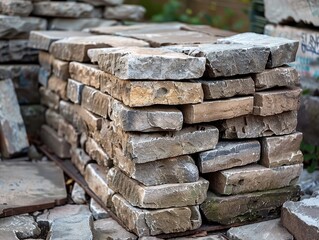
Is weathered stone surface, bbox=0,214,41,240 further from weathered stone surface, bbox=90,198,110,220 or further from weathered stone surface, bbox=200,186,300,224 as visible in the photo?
weathered stone surface, bbox=200,186,300,224

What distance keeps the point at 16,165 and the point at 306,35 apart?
269 cm

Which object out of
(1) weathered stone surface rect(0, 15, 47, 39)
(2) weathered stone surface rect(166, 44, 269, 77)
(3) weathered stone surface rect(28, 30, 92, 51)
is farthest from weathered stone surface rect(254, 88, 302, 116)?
(1) weathered stone surface rect(0, 15, 47, 39)

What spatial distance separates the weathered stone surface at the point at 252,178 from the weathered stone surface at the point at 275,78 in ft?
1.75

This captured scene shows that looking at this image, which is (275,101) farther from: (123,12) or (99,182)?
(123,12)

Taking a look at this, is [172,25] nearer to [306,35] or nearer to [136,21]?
[136,21]

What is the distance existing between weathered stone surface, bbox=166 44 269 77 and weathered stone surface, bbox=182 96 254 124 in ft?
0.57

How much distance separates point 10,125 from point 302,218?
273 cm

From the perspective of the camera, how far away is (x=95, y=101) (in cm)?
437

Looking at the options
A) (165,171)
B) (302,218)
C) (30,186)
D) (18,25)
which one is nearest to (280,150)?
(302,218)

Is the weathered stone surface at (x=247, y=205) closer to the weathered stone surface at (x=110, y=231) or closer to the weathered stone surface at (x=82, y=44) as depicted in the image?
the weathered stone surface at (x=110, y=231)

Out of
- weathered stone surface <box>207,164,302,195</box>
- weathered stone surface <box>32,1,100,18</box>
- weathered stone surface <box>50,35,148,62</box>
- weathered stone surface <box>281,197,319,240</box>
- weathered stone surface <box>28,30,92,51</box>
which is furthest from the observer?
weathered stone surface <box>32,1,100,18</box>

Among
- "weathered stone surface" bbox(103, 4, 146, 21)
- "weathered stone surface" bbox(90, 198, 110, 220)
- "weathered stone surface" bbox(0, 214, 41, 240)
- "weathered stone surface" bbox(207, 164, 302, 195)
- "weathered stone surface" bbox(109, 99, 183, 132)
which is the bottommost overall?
"weathered stone surface" bbox(0, 214, 41, 240)

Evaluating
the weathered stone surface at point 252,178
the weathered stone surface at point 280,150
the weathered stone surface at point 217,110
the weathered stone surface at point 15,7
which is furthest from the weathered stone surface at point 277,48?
the weathered stone surface at point 15,7

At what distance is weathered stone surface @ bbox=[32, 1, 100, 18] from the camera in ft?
19.3
